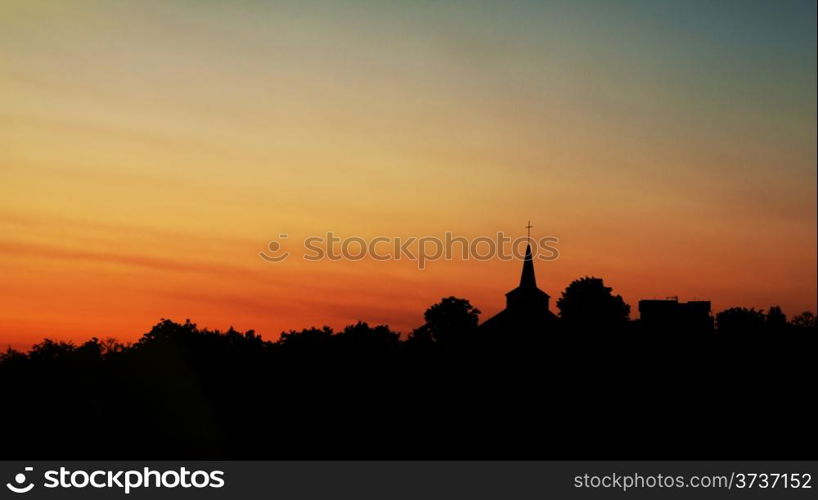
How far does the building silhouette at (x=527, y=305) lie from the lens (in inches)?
5133

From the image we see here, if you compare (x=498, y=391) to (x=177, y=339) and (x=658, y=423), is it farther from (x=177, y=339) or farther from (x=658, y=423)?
(x=177, y=339)

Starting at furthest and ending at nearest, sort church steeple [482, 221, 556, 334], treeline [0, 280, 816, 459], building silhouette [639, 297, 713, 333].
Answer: church steeple [482, 221, 556, 334] → building silhouette [639, 297, 713, 333] → treeline [0, 280, 816, 459]

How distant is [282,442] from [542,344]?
74.3 feet

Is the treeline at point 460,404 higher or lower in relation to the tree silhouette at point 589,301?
lower

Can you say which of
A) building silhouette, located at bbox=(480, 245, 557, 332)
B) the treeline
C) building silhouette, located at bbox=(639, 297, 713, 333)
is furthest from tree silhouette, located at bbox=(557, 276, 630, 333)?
the treeline

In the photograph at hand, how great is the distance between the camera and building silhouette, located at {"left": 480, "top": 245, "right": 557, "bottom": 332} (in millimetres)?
130375

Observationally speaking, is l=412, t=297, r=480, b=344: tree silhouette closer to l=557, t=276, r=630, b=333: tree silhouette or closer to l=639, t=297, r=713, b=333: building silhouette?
l=557, t=276, r=630, b=333: tree silhouette

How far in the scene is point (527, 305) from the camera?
13238cm
